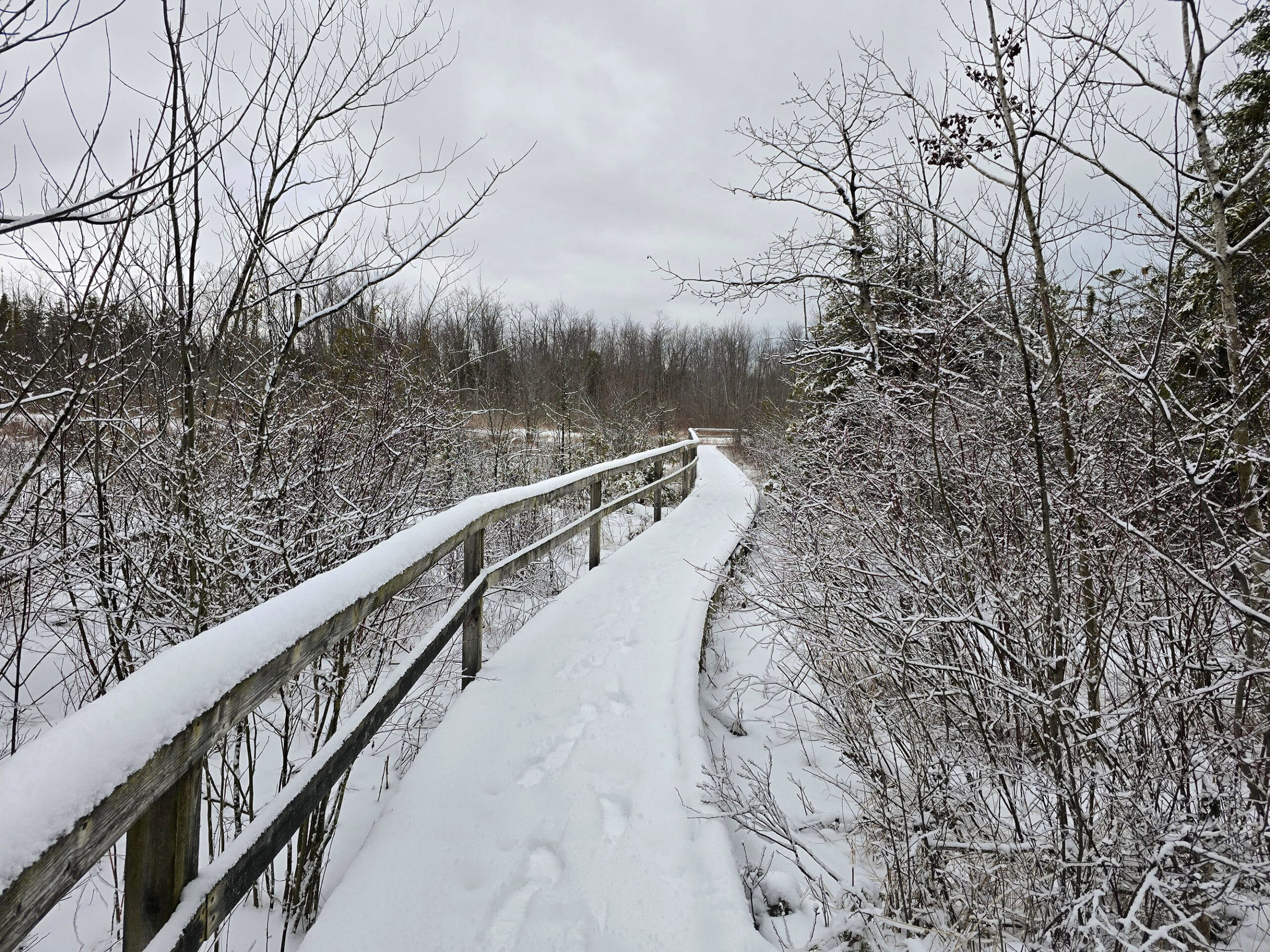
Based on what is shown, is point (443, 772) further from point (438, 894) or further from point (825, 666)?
point (825, 666)

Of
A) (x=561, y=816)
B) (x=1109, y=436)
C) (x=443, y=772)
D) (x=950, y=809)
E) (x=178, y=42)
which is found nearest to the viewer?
(x=950, y=809)

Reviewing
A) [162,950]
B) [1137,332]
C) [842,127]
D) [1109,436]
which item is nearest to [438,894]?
[162,950]

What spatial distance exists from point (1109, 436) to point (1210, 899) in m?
2.32

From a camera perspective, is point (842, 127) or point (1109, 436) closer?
point (1109, 436)

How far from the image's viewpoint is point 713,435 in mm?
42656

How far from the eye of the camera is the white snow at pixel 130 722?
86 centimetres

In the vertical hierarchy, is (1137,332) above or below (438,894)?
above

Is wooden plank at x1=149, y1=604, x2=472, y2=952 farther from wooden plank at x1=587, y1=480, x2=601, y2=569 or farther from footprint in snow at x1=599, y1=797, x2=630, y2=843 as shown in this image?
wooden plank at x1=587, y1=480, x2=601, y2=569

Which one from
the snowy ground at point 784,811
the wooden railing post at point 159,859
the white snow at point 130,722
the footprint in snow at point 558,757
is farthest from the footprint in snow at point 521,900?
the white snow at point 130,722

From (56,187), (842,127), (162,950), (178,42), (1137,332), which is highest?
(842,127)

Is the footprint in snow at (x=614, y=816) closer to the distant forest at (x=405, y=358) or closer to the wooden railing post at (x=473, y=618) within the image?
the wooden railing post at (x=473, y=618)

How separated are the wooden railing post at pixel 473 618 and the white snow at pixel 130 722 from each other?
1.52 metres

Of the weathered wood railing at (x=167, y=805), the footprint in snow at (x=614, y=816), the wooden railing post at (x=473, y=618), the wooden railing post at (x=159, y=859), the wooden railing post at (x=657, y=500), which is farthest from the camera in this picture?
the wooden railing post at (x=657, y=500)

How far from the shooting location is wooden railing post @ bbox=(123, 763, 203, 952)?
119cm
